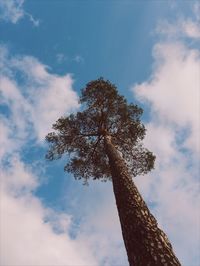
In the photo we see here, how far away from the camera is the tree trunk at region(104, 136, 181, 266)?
7.68 metres

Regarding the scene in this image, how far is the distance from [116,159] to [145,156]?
6162 mm

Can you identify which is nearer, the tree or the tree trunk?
the tree trunk

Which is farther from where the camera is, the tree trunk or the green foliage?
the green foliage

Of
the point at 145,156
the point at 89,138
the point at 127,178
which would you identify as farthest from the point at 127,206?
the point at 145,156

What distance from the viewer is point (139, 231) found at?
857 cm

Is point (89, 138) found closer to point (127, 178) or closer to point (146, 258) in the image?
point (127, 178)

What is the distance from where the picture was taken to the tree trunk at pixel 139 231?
7.68m

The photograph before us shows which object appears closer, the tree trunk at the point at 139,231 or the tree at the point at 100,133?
the tree trunk at the point at 139,231

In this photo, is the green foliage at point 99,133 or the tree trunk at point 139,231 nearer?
the tree trunk at point 139,231

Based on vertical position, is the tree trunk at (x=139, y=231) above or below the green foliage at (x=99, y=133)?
below

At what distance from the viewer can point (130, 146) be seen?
1866 cm

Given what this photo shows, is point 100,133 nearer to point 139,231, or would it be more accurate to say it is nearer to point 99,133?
point 99,133

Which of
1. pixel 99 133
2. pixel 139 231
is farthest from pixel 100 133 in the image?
pixel 139 231

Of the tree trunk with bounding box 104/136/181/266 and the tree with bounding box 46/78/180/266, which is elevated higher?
the tree with bounding box 46/78/180/266
